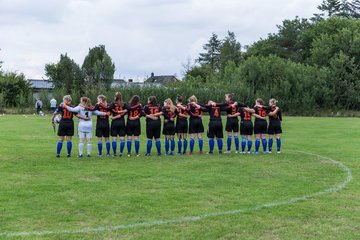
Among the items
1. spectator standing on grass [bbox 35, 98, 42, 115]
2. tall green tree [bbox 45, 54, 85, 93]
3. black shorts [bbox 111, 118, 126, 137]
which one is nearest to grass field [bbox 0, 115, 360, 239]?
black shorts [bbox 111, 118, 126, 137]

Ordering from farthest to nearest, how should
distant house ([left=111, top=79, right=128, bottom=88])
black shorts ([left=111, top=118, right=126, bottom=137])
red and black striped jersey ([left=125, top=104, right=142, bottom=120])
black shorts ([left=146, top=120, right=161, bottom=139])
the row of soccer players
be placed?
distant house ([left=111, top=79, right=128, bottom=88]), black shorts ([left=146, top=120, right=161, bottom=139]), red and black striped jersey ([left=125, top=104, right=142, bottom=120]), black shorts ([left=111, top=118, right=126, bottom=137]), the row of soccer players

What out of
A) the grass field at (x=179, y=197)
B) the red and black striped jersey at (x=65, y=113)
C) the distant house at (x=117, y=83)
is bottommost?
the grass field at (x=179, y=197)

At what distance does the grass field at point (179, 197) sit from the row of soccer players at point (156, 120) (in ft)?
3.23

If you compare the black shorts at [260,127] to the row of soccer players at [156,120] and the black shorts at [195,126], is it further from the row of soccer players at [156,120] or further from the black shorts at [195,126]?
the black shorts at [195,126]

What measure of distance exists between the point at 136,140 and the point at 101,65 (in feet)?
152

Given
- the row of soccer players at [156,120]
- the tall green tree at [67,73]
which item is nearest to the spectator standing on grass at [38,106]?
the tall green tree at [67,73]

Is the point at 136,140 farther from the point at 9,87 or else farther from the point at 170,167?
the point at 9,87

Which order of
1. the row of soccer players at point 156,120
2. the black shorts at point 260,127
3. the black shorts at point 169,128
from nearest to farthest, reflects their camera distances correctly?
the row of soccer players at point 156,120
the black shorts at point 169,128
the black shorts at point 260,127

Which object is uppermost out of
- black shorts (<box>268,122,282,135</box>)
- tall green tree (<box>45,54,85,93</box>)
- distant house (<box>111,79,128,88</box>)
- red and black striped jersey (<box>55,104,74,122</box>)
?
tall green tree (<box>45,54,85,93</box>)

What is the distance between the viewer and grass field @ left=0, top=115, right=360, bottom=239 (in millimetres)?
7156

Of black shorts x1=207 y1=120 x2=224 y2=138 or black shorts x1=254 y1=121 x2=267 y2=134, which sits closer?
black shorts x1=207 y1=120 x2=224 y2=138

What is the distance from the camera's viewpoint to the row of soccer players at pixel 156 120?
15.1m

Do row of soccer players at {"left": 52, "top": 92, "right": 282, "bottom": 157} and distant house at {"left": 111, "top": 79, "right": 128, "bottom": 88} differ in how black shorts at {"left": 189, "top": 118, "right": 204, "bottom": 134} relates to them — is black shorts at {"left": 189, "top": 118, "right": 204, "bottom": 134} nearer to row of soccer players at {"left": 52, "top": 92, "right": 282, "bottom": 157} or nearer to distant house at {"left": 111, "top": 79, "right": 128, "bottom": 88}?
row of soccer players at {"left": 52, "top": 92, "right": 282, "bottom": 157}

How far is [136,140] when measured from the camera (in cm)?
1606
